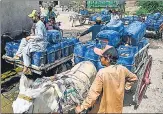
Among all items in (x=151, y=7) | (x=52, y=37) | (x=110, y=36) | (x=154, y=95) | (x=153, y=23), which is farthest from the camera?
(x=151, y=7)

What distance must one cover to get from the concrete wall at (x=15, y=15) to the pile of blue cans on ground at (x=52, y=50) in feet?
4.86

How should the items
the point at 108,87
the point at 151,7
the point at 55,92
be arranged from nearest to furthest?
the point at 108,87
the point at 55,92
the point at 151,7

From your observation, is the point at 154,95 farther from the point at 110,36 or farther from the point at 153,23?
the point at 153,23

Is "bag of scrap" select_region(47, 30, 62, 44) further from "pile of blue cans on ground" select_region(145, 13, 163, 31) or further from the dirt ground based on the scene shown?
"pile of blue cans on ground" select_region(145, 13, 163, 31)

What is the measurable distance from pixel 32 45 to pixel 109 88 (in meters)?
3.91

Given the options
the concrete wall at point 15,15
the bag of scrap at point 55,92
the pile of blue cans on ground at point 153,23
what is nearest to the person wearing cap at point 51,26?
the concrete wall at point 15,15

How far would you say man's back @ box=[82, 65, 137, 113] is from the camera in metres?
3.82

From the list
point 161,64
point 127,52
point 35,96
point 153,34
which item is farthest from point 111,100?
point 153,34

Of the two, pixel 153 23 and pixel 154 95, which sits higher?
pixel 153 23

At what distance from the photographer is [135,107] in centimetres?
642

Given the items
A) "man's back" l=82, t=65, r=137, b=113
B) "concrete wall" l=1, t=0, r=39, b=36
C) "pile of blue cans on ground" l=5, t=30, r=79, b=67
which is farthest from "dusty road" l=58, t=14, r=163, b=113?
"concrete wall" l=1, t=0, r=39, b=36

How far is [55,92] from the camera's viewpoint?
4578 millimetres

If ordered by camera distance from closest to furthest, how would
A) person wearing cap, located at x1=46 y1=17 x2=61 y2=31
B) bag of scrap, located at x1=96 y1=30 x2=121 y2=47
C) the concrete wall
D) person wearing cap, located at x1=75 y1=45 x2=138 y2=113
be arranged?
person wearing cap, located at x1=75 y1=45 x2=138 y2=113 → bag of scrap, located at x1=96 y1=30 x2=121 y2=47 → the concrete wall → person wearing cap, located at x1=46 y1=17 x2=61 y2=31

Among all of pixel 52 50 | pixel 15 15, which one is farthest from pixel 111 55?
pixel 15 15
